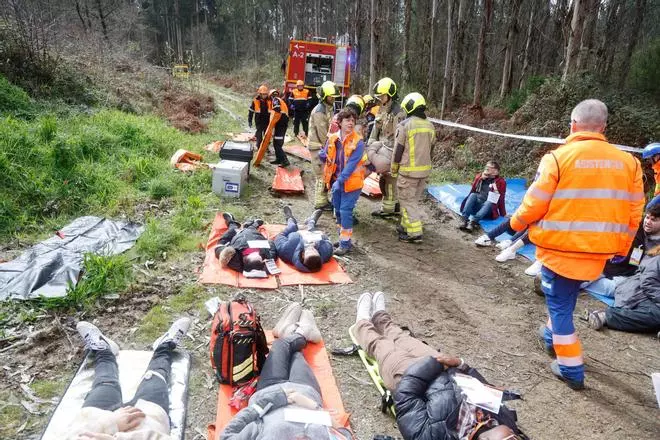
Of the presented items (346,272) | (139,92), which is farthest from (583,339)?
(139,92)

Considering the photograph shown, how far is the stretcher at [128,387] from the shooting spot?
280cm

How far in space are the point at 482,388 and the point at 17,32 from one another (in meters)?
12.4

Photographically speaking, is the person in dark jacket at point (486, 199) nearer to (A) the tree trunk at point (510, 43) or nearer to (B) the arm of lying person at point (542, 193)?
(B) the arm of lying person at point (542, 193)

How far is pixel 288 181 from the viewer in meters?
8.44

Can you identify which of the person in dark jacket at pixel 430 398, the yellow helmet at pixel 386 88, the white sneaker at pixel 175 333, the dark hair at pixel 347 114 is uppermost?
the yellow helmet at pixel 386 88

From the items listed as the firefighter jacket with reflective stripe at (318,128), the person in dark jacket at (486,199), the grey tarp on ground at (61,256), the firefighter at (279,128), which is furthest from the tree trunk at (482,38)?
the grey tarp on ground at (61,256)

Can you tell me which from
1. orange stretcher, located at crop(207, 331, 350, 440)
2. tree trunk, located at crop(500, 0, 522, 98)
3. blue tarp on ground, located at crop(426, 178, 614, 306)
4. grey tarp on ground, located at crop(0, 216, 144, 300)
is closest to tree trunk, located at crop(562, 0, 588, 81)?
blue tarp on ground, located at crop(426, 178, 614, 306)

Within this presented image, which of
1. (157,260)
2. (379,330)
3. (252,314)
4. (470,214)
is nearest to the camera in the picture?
(252,314)

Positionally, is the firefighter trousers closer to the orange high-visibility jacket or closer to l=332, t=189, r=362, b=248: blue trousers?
l=332, t=189, r=362, b=248: blue trousers

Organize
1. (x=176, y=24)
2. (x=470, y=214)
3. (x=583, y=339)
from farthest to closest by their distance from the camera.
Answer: (x=176, y=24) → (x=470, y=214) → (x=583, y=339)

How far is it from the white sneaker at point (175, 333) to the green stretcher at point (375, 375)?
142 centimetres

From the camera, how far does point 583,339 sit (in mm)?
4207

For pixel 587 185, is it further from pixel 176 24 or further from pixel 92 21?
pixel 176 24

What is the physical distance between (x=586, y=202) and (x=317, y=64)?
13223mm
